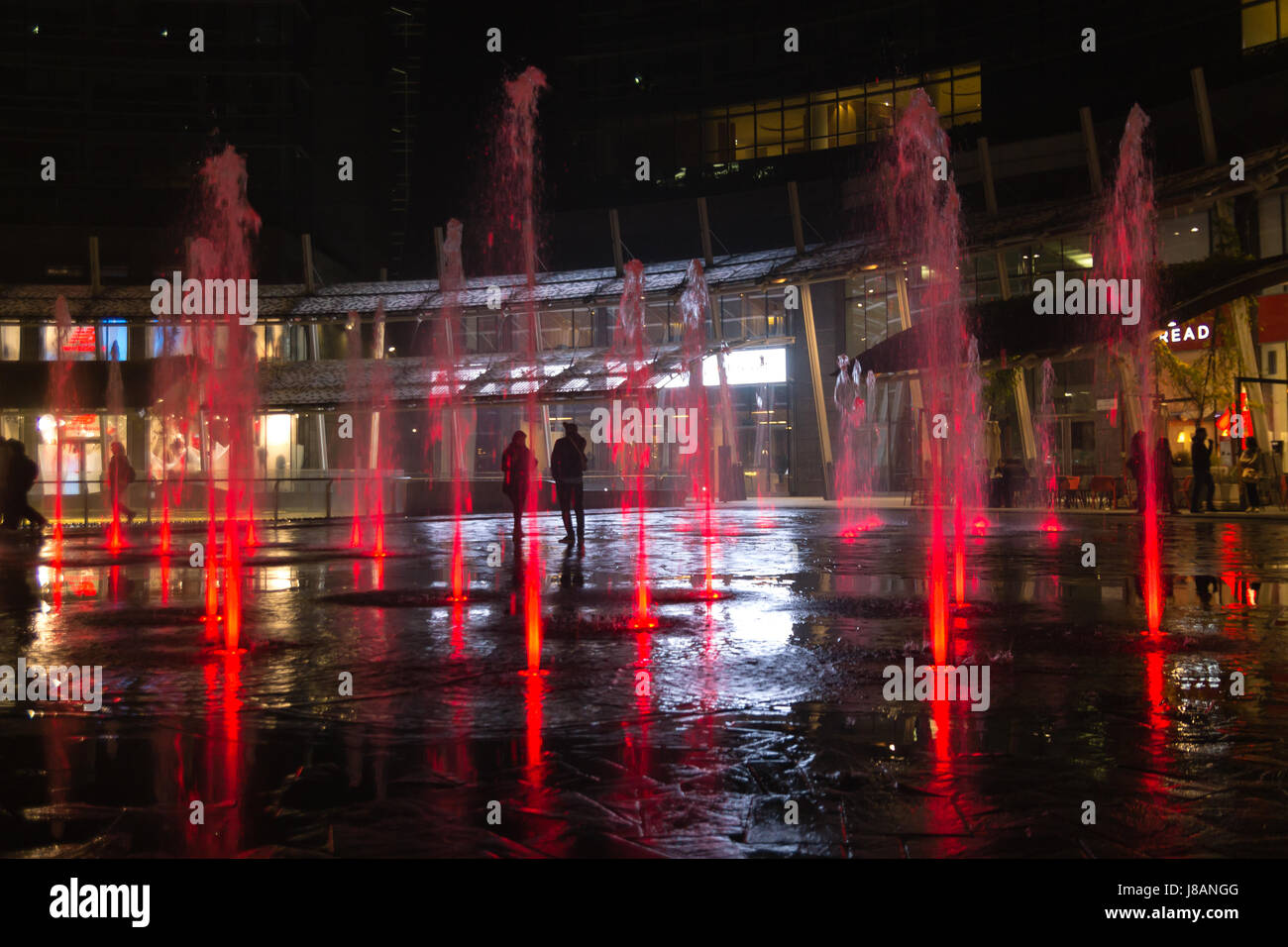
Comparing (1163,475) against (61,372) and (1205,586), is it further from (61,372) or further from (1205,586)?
(61,372)

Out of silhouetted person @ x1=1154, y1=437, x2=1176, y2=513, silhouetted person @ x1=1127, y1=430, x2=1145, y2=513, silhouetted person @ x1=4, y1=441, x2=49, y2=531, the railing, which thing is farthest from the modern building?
silhouetted person @ x1=4, y1=441, x2=49, y2=531

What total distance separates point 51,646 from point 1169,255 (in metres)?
30.0

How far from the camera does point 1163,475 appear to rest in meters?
25.1

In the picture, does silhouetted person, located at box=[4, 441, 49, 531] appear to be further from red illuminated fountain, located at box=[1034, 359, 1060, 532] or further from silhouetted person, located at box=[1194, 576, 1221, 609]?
red illuminated fountain, located at box=[1034, 359, 1060, 532]

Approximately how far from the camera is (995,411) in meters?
33.9

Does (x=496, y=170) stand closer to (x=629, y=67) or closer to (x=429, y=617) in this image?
(x=629, y=67)

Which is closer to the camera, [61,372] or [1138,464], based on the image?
[1138,464]

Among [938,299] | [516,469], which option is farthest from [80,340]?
[516,469]

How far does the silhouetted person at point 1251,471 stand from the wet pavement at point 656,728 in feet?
47.3

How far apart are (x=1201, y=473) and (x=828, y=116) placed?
23.7 m

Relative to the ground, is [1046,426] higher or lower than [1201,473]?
higher

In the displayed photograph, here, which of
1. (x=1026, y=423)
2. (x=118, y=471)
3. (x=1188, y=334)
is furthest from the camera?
(x=1026, y=423)

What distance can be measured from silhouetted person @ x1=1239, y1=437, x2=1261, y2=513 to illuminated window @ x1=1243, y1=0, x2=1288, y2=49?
488 inches
